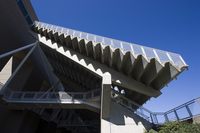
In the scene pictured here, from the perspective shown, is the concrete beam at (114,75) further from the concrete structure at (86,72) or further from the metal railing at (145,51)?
the metal railing at (145,51)

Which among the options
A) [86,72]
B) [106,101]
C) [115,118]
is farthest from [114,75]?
[86,72]

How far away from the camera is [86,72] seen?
18.6 meters

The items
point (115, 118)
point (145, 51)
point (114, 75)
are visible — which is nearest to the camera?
point (145, 51)

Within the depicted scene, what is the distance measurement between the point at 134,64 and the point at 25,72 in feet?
58.2

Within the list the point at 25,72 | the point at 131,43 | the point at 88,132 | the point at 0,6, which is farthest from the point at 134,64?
the point at 25,72

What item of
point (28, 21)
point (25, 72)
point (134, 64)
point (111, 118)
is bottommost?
point (111, 118)

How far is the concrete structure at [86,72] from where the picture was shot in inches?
474

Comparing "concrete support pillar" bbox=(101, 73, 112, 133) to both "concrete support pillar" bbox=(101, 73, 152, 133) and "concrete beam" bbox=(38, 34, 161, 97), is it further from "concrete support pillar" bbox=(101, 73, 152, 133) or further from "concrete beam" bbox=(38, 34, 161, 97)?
"concrete beam" bbox=(38, 34, 161, 97)

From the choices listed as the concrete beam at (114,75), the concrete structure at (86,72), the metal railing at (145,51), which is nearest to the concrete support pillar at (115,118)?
the concrete structure at (86,72)

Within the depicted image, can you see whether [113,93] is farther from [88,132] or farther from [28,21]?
[28,21]

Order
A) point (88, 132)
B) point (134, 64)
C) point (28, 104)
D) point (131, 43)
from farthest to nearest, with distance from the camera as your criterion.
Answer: point (88, 132), point (28, 104), point (131, 43), point (134, 64)

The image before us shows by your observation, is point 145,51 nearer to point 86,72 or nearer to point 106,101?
point 106,101

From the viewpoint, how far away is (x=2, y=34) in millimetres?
19172

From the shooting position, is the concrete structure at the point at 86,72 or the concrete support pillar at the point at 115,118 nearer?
the concrete structure at the point at 86,72
